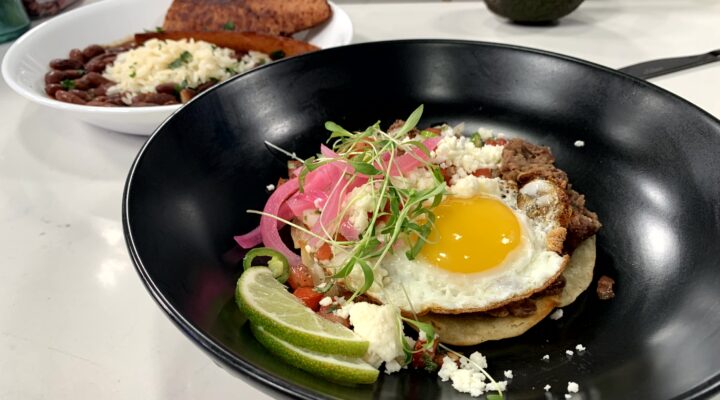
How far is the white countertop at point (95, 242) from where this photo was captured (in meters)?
1.78

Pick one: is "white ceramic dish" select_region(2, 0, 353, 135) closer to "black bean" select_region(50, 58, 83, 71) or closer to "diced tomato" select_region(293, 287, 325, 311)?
"black bean" select_region(50, 58, 83, 71)

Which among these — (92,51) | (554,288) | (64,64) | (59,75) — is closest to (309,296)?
(554,288)

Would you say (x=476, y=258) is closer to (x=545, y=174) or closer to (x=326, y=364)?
(x=545, y=174)

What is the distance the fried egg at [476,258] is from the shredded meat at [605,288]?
125 mm

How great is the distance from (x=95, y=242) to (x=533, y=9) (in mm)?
2819

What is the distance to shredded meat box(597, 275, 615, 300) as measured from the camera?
1839 mm

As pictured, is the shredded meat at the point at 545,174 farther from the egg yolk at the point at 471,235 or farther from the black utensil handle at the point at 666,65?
the black utensil handle at the point at 666,65

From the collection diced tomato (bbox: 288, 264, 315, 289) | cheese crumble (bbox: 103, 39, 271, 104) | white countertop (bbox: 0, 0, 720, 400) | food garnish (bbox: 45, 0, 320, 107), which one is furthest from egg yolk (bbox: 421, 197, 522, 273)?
cheese crumble (bbox: 103, 39, 271, 104)

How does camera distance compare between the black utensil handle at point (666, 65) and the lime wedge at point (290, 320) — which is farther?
the black utensil handle at point (666, 65)

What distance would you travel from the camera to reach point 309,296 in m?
1.75

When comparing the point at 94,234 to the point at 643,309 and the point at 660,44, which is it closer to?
the point at 643,309

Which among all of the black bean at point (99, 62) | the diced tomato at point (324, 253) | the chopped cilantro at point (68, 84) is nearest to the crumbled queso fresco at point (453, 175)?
the diced tomato at point (324, 253)

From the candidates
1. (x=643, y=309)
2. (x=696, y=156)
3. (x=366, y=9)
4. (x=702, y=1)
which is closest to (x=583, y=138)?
(x=696, y=156)

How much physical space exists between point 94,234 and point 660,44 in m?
3.28
